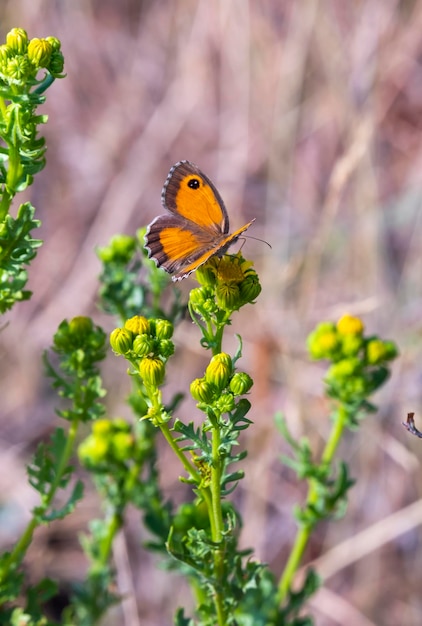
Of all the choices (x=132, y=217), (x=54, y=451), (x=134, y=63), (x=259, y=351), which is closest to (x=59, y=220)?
(x=132, y=217)

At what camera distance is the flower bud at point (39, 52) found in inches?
74.0

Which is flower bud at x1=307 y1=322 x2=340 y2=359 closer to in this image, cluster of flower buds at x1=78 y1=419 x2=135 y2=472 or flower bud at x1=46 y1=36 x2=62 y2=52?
cluster of flower buds at x1=78 y1=419 x2=135 y2=472

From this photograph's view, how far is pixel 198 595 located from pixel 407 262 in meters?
3.63

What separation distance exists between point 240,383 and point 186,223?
2.26ft

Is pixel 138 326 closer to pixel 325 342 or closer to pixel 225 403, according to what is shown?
pixel 225 403

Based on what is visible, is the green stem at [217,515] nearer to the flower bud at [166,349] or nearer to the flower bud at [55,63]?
the flower bud at [166,349]

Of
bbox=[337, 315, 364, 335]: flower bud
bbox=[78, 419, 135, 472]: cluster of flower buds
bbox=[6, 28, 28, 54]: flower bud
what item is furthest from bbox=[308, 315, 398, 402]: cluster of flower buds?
bbox=[6, 28, 28, 54]: flower bud

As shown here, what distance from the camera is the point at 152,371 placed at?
1.87 m

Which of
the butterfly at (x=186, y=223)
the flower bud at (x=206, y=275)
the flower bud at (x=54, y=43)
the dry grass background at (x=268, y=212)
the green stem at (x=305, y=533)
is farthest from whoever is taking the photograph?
the dry grass background at (x=268, y=212)

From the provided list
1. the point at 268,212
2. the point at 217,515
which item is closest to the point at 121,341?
the point at 217,515

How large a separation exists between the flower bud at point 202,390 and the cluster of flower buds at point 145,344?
0.31 ft

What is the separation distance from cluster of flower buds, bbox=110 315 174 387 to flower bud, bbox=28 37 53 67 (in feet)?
2.32

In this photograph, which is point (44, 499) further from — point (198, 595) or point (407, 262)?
point (407, 262)

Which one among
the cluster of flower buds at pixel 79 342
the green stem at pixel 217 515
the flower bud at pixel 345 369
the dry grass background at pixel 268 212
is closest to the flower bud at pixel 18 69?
the cluster of flower buds at pixel 79 342
